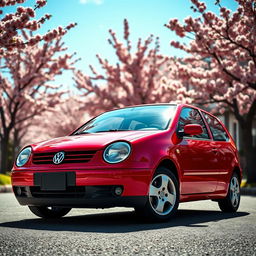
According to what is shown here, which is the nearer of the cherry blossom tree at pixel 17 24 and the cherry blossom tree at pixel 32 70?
the cherry blossom tree at pixel 17 24

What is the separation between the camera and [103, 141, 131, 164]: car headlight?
544 centimetres

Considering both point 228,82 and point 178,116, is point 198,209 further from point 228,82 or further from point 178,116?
point 228,82

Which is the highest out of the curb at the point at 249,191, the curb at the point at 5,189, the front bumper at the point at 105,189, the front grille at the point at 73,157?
the front grille at the point at 73,157

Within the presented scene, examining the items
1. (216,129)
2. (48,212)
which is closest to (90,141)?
(48,212)

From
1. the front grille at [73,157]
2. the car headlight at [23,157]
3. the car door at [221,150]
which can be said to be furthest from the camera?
the car door at [221,150]

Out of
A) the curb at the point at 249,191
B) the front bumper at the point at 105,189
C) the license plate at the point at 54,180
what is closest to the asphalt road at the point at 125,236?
the front bumper at the point at 105,189

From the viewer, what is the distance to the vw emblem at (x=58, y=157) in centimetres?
561

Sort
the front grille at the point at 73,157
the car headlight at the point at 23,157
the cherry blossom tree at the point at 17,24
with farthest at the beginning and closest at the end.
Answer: the cherry blossom tree at the point at 17,24 → the car headlight at the point at 23,157 → the front grille at the point at 73,157

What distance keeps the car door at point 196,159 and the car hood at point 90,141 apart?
593 mm

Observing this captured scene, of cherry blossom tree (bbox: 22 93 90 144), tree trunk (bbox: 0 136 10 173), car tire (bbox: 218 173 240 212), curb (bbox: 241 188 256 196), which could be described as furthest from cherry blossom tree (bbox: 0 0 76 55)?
cherry blossom tree (bbox: 22 93 90 144)

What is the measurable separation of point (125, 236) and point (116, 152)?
1.11 m

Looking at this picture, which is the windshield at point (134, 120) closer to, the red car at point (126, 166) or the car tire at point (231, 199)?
the red car at point (126, 166)

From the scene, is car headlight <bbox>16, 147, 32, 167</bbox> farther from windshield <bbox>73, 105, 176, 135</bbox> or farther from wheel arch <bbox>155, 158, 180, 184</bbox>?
wheel arch <bbox>155, 158, 180, 184</bbox>

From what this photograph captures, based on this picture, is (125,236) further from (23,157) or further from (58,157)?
(23,157)
